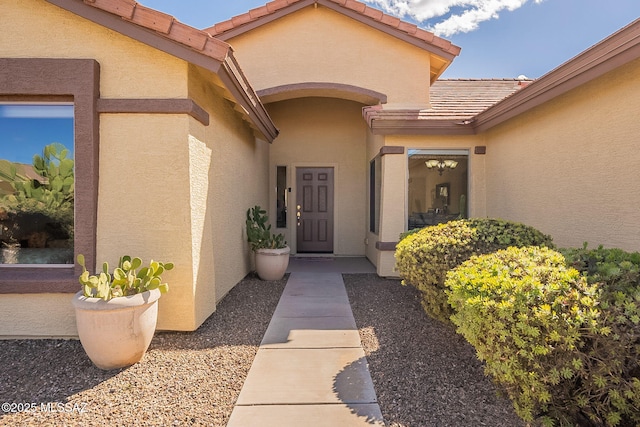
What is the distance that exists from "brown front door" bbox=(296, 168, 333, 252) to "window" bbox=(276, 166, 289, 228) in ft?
1.28

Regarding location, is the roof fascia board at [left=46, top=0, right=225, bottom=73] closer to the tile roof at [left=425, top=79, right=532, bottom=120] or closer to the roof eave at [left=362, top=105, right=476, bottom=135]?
the roof eave at [left=362, top=105, right=476, bottom=135]

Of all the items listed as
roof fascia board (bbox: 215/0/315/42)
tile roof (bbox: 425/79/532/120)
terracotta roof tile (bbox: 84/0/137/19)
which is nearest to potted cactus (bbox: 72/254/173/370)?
terracotta roof tile (bbox: 84/0/137/19)

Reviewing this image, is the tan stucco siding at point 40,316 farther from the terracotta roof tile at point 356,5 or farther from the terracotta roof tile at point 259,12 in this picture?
the terracotta roof tile at point 356,5

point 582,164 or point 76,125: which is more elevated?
point 76,125

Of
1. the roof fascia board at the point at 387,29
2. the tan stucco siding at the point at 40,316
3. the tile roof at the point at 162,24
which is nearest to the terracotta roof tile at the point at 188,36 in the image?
the tile roof at the point at 162,24

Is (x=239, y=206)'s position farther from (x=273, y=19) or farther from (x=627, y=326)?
(x=627, y=326)

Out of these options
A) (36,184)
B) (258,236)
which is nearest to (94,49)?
(36,184)

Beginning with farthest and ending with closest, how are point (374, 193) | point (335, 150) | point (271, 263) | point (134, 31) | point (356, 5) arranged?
point (335, 150)
point (374, 193)
point (356, 5)
point (271, 263)
point (134, 31)

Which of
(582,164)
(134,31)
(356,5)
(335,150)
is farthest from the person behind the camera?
(335,150)

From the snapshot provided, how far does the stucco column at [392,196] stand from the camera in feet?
24.3

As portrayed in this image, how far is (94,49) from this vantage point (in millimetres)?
4203

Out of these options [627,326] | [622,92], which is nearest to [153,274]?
[627,326]

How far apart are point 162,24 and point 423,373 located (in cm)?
460

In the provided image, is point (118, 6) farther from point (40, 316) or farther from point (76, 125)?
point (40, 316)
